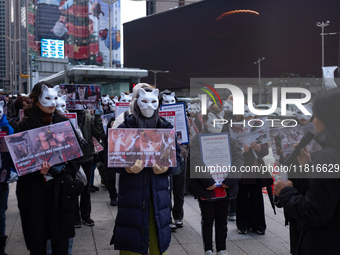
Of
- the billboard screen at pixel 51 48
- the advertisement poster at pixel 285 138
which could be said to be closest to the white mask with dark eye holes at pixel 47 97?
the advertisement poster at pixel 285 138

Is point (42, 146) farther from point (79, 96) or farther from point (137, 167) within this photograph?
point (79, 96)

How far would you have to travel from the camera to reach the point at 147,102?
3623 millimetres

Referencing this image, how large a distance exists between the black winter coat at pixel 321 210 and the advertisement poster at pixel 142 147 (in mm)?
1451

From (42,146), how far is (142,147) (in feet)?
3.10

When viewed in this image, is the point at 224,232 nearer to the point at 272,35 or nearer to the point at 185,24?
the point at 272,35

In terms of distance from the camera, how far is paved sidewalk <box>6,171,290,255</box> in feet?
15.5

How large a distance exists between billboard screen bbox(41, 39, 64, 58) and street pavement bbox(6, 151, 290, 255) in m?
91.3

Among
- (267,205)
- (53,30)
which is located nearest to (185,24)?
(53,30)

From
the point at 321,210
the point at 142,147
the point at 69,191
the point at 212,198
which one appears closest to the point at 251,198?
the point at 212,198

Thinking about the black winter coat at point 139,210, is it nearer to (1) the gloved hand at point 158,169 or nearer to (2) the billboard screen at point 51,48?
(1) the gloved hand at point 158,169

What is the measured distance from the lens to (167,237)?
3.60 m

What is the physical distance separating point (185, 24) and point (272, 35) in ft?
66.8

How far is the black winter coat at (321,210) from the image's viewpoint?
2.08 metres

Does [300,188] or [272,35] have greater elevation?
[272,35]
